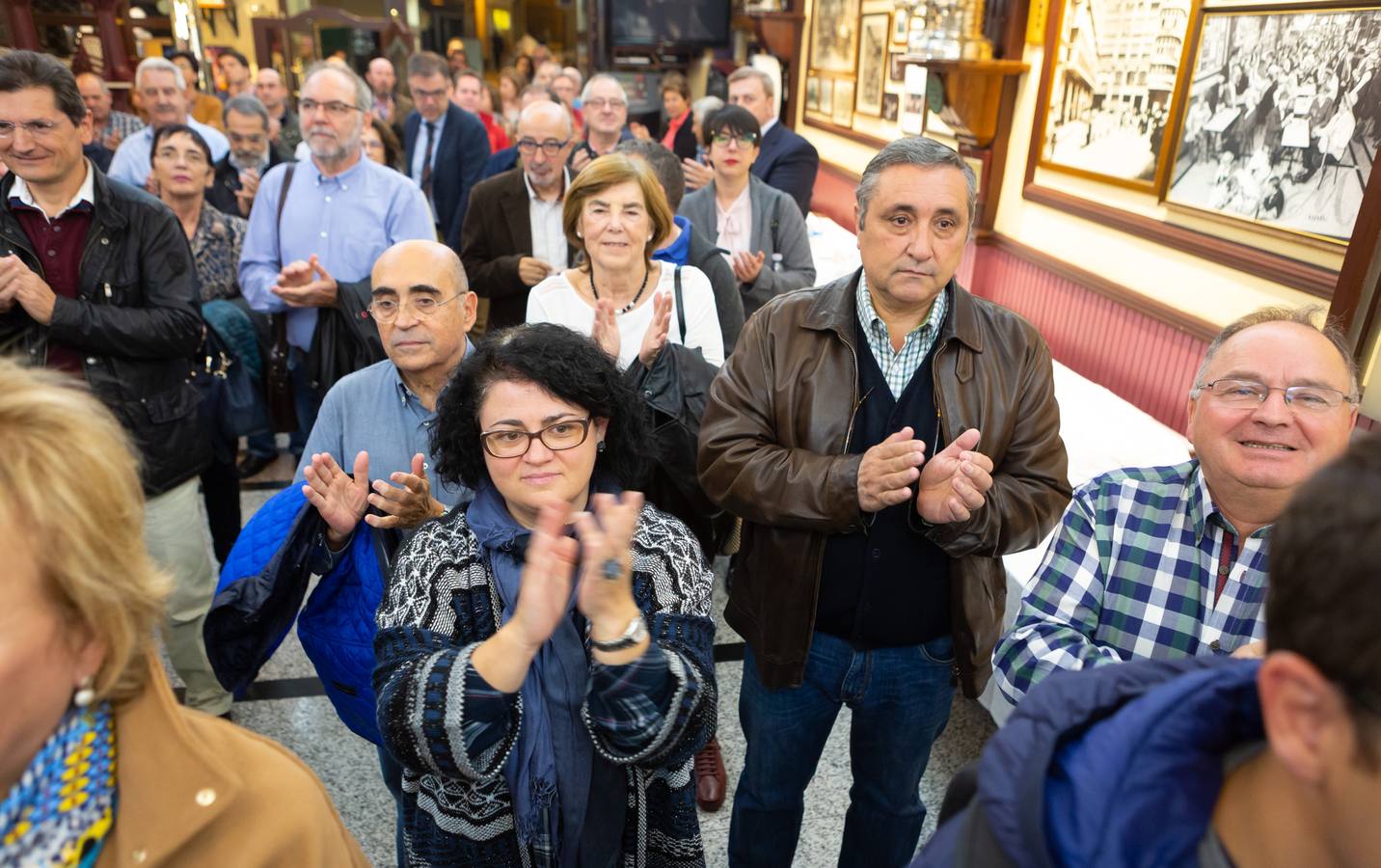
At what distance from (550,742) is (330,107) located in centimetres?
296

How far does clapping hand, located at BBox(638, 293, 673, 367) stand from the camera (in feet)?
7.52

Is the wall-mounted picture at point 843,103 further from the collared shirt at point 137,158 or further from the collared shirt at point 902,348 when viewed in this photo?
the collared shirt at point 902,348

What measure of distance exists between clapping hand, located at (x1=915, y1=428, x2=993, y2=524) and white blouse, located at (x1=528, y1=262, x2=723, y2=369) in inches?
43.8

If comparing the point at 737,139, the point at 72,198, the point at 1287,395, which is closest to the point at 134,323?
the point at 72,198

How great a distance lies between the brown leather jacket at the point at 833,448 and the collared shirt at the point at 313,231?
6.85ft

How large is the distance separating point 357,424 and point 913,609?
1288mm

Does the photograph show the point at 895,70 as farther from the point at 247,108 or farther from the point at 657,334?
the point at 657,334

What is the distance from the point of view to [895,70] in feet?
21.0

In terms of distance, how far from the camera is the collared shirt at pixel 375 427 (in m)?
1.97


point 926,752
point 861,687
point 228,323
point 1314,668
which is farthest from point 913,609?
point 228,323

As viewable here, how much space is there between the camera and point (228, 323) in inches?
129

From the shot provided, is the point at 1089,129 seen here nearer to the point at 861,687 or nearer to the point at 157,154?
the point at 861,687

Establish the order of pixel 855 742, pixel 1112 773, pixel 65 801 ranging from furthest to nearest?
pixel 855 742 → pixel 65 801 → pixel 1112 773

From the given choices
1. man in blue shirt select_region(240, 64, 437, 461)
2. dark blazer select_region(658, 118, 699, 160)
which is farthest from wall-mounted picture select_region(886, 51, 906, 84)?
man in blue shirt select_region(240, 64, 437, 461)
